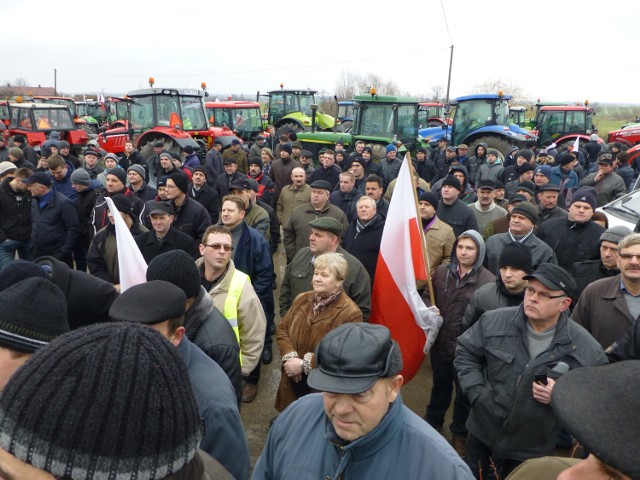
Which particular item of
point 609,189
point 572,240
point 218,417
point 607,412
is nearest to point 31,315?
point 218,417

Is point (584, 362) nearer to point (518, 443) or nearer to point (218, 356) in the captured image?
point (518, 443)

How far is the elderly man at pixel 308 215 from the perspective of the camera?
5.39m

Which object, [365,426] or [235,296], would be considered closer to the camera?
[365,426]

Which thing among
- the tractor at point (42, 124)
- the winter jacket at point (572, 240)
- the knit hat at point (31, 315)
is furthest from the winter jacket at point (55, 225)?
the tractor at point (42, 124)

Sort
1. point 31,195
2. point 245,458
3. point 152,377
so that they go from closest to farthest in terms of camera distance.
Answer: point 152,377 < point 245,458 < point 31,195

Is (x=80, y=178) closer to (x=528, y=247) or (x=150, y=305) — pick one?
(x=150, y=305)

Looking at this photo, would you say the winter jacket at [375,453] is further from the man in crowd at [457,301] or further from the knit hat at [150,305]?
the man in crowd at [457,301]

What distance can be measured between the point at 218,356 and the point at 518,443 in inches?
63.9

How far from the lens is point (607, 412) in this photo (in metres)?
1.07

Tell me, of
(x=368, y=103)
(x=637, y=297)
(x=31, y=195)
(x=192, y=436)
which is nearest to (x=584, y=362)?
(x=637, y=297)

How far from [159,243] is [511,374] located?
2.88 meters

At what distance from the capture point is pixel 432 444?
1.73 metres

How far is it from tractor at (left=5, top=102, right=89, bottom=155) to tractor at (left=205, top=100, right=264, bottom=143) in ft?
18.5

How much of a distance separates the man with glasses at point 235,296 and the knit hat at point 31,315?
149 cm
